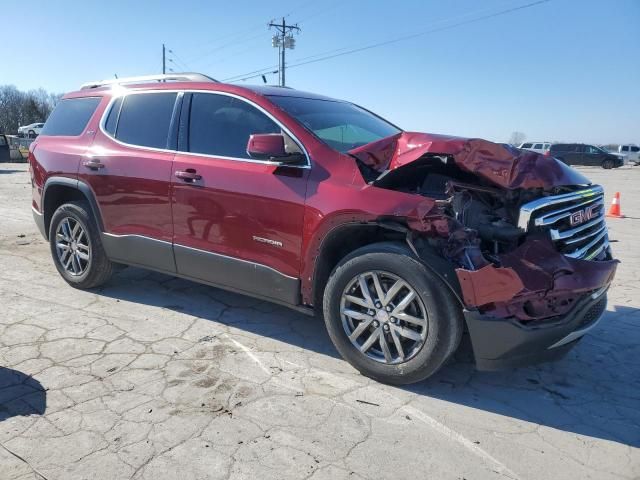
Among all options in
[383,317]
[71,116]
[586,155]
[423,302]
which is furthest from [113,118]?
[586,155]

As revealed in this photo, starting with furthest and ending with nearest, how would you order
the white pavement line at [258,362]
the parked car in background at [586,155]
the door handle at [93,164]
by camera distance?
the parked car in background at [586,155] → the door handle at [93,164] → the white pavement line at [258,362]

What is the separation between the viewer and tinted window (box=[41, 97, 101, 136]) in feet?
16.1

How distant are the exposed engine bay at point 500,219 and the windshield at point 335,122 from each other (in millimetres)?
462

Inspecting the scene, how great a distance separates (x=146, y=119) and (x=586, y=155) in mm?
41141

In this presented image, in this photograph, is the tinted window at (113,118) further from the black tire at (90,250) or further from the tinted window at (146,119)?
A: the black tire at (90,250)

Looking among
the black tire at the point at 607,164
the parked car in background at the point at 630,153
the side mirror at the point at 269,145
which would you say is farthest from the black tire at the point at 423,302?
the parked car in background at the point at 630,153

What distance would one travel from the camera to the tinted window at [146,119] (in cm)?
428

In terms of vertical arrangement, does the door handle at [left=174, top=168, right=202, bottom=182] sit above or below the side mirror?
below

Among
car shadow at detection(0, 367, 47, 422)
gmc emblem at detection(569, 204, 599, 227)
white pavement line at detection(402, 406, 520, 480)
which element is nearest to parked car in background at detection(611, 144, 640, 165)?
gmc emblem at detection(569, 204, 599, 227)

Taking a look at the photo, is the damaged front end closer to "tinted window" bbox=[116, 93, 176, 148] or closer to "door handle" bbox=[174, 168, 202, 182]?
"door handle" bbox=[174, 168, 202, 182]

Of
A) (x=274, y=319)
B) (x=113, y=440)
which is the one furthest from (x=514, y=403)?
(x=113, y=440)

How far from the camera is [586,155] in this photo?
38719 millimetres

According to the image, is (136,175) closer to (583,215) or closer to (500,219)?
(500,219)

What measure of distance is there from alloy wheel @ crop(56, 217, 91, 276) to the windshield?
2.40 metres
